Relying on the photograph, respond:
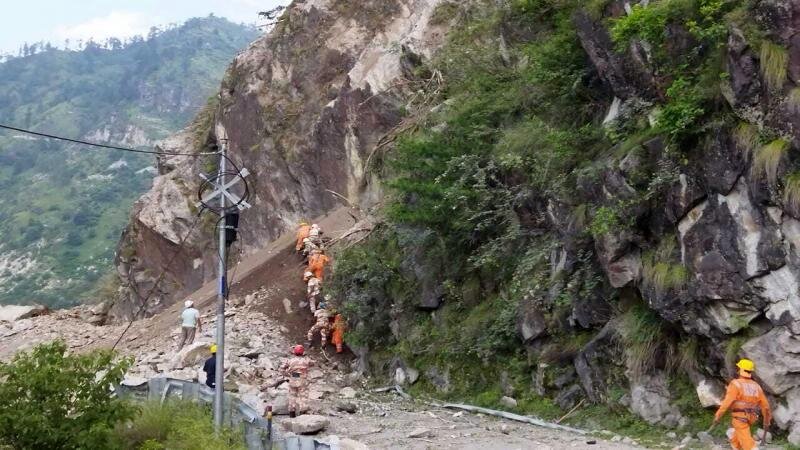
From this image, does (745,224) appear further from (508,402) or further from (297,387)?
(297,387)

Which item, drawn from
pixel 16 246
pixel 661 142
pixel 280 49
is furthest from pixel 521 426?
pixel 16 246

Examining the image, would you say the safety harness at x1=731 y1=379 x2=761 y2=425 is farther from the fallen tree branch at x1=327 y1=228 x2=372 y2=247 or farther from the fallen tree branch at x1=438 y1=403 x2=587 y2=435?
the fallen tree branch at x1=327 y1=228 x2=372 y2=247

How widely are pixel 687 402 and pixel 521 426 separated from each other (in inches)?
92.7

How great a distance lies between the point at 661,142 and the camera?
34.1 feet

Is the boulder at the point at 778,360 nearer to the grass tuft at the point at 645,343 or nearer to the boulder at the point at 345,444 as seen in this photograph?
the grass tuft at the point at 645,343

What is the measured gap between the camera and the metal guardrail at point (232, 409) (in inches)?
384

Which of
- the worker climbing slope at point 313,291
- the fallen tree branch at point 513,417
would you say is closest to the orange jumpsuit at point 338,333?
the worker climbing slope at point 313,291

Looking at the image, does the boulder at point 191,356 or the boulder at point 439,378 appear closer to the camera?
the boulder at point 439,378

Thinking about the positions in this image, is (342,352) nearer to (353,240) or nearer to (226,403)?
(353,240)

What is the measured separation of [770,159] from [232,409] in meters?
7.75

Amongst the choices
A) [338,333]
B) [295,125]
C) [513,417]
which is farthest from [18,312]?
[513,417]

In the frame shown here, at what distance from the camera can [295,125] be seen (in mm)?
27125

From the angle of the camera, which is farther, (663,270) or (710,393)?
(663,270)

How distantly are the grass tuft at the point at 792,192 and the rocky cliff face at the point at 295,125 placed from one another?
13484 millimetres
